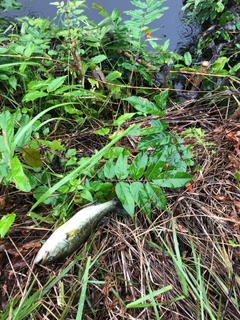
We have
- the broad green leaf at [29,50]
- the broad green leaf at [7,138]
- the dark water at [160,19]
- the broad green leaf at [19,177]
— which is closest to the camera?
the broad green leaf at [19,177]

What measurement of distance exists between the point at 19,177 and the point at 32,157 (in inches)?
12.8

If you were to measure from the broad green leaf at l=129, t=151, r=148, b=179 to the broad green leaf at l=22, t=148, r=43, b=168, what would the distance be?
0.48m

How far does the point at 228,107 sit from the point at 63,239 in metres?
1.38

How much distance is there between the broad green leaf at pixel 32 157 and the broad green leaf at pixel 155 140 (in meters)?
0.51

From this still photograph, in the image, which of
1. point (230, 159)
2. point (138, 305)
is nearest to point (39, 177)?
point (138, 305)

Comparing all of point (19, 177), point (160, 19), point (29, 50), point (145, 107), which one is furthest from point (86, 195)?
point (160, 19)

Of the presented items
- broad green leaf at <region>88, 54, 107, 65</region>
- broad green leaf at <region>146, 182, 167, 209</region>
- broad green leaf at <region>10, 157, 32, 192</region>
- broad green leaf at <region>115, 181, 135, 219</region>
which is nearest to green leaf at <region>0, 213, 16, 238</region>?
broad green leaf at <region>10, 157, 32, 192</region>

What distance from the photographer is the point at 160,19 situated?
2.62m

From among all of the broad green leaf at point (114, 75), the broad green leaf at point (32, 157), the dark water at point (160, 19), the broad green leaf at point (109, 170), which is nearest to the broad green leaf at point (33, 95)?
the broad green leaf at point (32, 157)

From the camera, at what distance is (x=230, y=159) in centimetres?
178

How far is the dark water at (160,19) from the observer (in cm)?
257

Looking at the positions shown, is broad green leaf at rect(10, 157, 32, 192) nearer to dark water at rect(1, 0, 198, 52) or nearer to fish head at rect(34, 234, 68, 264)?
fish head at rect(34, 234, 68, 264)

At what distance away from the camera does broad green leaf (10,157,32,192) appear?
1.20 meters

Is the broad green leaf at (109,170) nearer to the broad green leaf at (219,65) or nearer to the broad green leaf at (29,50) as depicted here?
the broad green leaf at (29,50)
